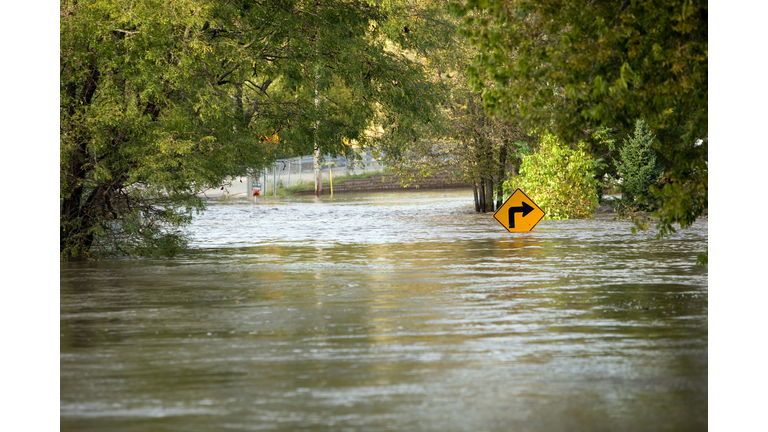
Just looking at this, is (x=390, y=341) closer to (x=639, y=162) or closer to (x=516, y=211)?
(x=516, y=211)

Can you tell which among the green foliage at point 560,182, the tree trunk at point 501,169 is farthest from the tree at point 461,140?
the green foliage at point 560,182

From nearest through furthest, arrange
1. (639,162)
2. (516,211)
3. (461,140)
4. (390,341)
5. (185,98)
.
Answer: (390,341), (185,98), (516,211), (639,162), (461,140)

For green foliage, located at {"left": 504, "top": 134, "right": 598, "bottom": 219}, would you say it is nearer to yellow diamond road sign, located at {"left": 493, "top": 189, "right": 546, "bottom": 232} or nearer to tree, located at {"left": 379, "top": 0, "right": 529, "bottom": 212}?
tree, located at {"left": 379, "top": 0, "right": 529, "bottom": 212}

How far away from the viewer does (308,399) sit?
7039 mm

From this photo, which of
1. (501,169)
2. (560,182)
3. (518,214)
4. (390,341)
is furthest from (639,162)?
(390,341)

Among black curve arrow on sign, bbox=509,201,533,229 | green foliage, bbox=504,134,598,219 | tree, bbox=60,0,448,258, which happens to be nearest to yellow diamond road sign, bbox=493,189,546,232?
black curve arrow on sign, bbox=509,201,533,229

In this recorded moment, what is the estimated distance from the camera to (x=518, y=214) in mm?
24547

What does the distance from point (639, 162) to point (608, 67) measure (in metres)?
18.8

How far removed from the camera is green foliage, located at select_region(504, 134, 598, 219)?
2964 centimetres

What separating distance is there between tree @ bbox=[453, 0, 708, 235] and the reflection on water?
176cm

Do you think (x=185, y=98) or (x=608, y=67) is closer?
(x=608, y=67)

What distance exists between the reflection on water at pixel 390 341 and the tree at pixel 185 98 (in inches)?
51.5

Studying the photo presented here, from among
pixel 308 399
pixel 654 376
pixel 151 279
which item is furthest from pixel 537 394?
pixel 151 279

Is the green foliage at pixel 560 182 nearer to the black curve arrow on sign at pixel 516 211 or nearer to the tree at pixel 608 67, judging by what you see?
the black curve arrow on sign at pixel 516 211
